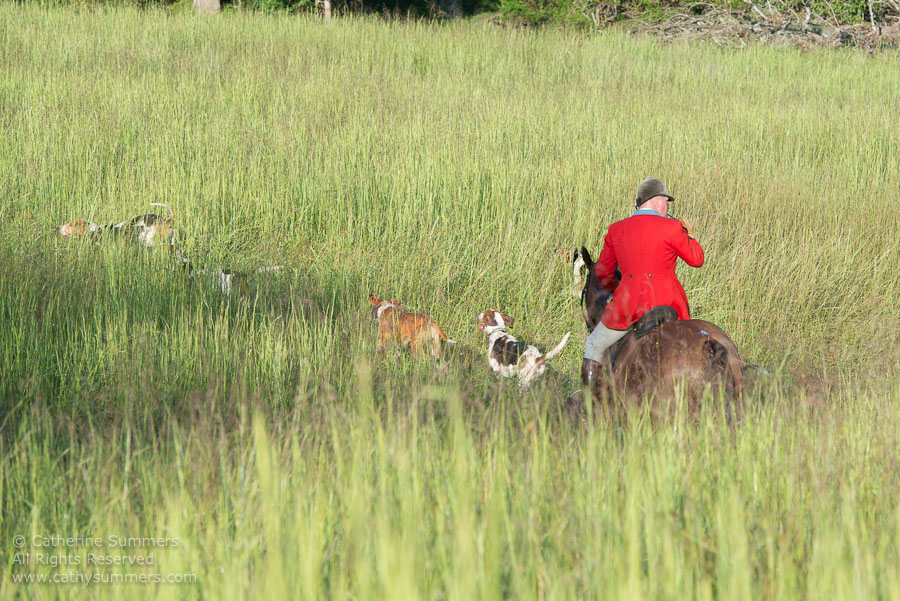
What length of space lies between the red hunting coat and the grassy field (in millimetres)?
694

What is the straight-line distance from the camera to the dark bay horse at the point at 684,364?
4.04 metres

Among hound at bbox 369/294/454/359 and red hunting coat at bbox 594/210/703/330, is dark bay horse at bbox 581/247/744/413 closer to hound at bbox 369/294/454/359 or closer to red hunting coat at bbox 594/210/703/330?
red hunting coat at bbox 594/210/703/330

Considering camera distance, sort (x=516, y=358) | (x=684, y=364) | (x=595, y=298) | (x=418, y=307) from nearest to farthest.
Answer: (x=684, y=364) < (x=595, y=298) < (x=516, y=358) < (x=418, y=307)

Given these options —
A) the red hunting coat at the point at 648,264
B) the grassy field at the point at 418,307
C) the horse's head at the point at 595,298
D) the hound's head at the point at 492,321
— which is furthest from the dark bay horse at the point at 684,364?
the hound's head at the point at 492,321

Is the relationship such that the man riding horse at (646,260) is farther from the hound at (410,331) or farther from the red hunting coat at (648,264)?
the hound at (410,331)

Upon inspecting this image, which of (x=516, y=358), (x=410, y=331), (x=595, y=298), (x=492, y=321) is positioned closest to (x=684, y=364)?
(x=595, y=298)

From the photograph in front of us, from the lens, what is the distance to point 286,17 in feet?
52.5

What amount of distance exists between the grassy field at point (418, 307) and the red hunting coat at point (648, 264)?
0.69 m

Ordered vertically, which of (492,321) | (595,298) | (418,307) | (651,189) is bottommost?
(418,307)

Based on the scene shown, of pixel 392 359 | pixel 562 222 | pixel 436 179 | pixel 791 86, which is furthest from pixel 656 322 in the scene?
pixel 791 86

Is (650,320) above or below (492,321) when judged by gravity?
above

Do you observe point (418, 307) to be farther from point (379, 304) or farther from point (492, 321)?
point (492, 321)

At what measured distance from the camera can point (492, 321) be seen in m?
6.49

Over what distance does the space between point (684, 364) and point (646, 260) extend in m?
0.81
